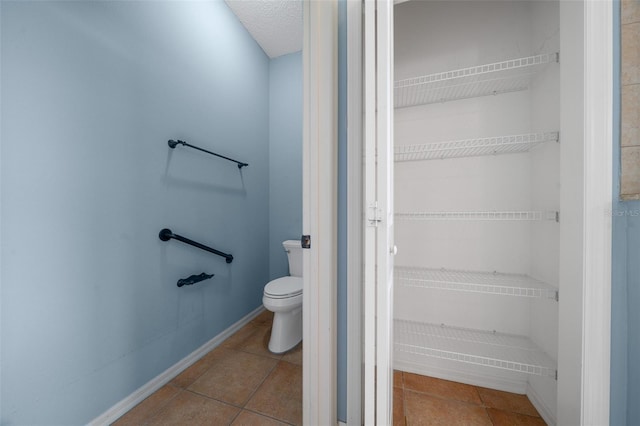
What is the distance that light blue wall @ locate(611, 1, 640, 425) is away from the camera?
818mm

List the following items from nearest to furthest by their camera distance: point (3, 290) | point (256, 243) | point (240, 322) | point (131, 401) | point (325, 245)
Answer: point (3, 290)
point (325, 245)
point (131, 401)
point (240, 322)
point (256, 243)

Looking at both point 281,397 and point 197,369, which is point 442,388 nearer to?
point 281,397

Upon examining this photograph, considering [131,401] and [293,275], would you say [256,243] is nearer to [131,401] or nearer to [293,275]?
[293,275]

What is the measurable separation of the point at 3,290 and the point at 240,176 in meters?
1.44

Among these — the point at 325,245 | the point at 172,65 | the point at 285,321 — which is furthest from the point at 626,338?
the point at 172,65

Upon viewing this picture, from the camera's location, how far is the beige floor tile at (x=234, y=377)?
1.32m

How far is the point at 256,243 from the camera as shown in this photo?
229 cm

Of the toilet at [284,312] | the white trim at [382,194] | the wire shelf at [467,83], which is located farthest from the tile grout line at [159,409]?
the wire shelf at [467,83]

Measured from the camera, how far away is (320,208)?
1007 millimetres

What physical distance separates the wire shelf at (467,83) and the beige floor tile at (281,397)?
69.4 inches

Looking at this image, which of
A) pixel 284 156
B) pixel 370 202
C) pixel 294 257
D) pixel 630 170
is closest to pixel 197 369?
pixel 294 257

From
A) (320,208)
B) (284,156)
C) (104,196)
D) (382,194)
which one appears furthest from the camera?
(284,156)

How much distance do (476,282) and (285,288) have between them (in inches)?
47.2

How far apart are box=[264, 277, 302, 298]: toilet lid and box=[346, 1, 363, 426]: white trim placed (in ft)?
2.38
